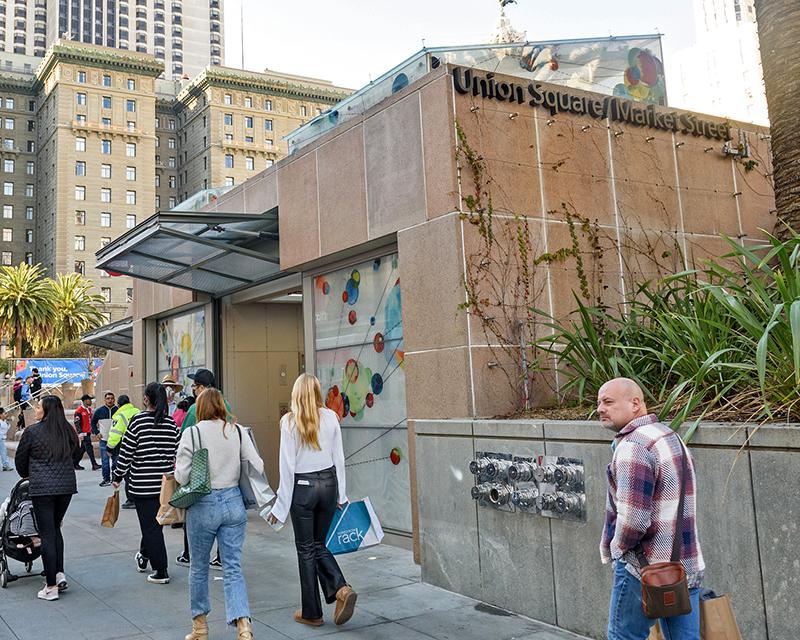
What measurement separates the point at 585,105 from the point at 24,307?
5620 centimetres

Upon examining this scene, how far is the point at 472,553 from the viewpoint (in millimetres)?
6383

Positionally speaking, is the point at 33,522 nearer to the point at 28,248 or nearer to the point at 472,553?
the point at 472,553

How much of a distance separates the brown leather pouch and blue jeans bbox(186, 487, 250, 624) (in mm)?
3105

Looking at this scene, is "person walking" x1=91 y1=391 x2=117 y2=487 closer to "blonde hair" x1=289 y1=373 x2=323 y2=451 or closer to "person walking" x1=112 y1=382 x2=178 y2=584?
"person walking" x1=112 y1=382 x2=178 y2=584

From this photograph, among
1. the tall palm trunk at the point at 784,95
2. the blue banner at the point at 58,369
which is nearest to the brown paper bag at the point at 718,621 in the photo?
the tall palm trunk at the point at 784,95

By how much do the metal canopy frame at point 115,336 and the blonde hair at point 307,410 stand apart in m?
13.7

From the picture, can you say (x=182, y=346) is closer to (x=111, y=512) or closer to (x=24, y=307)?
(x=111, y=512)

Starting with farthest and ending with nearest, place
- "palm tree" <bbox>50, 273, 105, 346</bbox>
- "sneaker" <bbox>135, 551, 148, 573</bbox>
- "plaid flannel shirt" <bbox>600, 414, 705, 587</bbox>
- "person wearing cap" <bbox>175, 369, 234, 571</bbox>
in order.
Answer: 1. "palm tree" <bbox>50, 273, 105, 346</bbox>
2. "sneaker" <bbox>135, 551, 148, 573</bbox>
3. "person wearing cap" <bbox>175, 369, 234, 571</bbox>
4. "plaid flannel shirt" <bbox>600, 414, 705, 587</bbox>

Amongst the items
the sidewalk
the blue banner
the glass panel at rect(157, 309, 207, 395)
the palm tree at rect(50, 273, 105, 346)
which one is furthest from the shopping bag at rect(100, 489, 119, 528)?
the palm tree at rect(50, 273, 105, 346)

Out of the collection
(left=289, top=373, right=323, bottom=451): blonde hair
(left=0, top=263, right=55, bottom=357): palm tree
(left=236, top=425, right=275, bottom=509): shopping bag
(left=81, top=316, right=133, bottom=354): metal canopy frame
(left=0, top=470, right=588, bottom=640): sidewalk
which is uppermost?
(left=0, top=263, right=55, bottom=357): palm tree

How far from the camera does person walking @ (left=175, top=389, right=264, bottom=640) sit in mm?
5375

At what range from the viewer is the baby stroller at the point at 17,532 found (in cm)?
723

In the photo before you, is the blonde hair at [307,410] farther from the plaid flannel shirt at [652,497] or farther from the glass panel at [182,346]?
the glass panel at [182,346]

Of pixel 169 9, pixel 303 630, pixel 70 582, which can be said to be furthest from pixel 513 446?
pixel 169 9
